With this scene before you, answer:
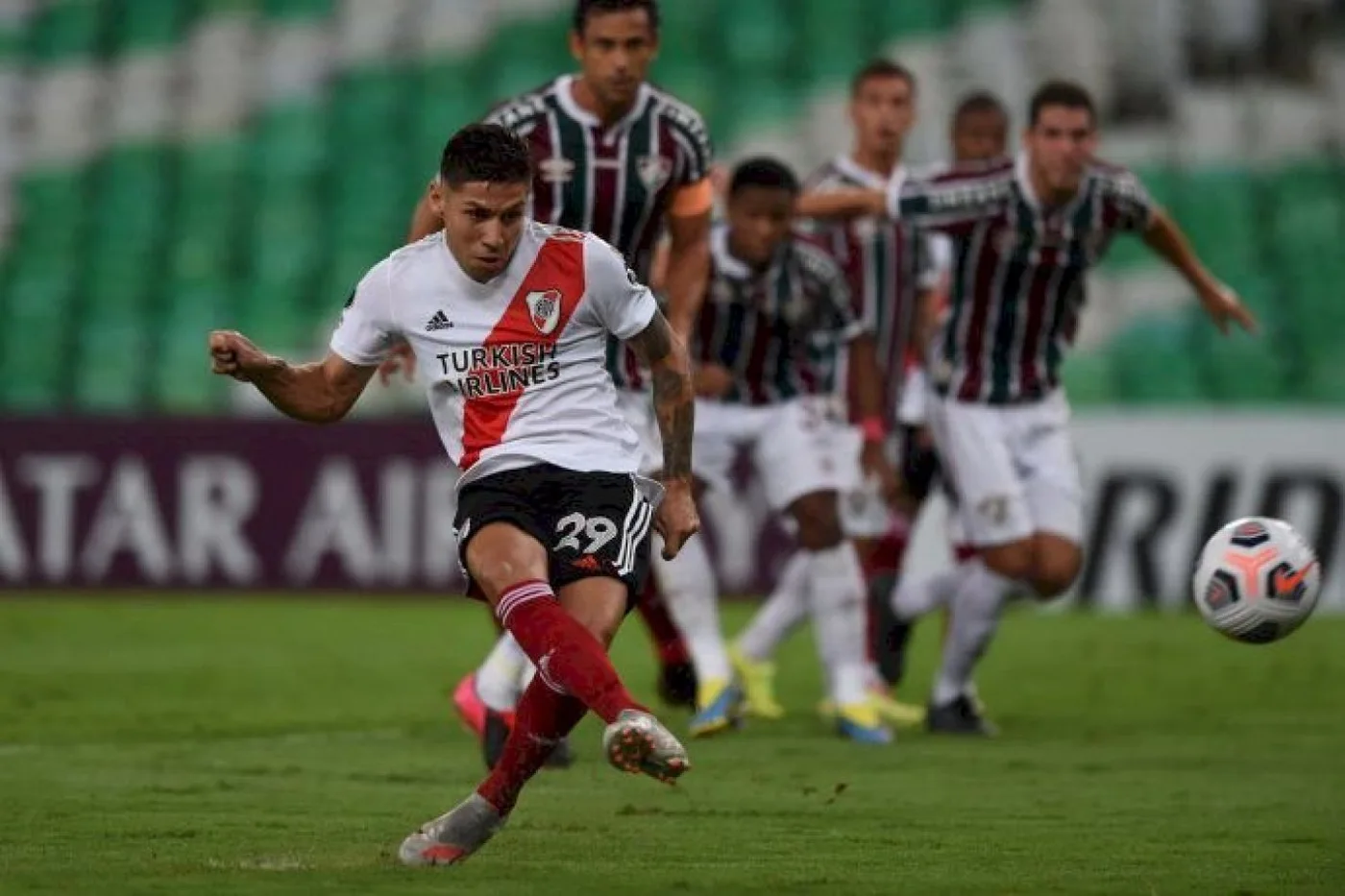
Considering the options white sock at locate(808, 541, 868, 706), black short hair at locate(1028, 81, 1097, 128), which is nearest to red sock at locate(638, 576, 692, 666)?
white sock at locate(808, 541, 868, 706)

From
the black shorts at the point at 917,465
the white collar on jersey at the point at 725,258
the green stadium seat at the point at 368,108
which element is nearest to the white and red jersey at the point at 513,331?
the white collar on jersey at the point at 725,258

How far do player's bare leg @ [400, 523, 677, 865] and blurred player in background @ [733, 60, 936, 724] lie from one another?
14.0ft

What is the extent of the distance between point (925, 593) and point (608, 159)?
9.80 ft

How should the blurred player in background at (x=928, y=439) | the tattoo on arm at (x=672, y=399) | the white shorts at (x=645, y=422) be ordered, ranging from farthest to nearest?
1. the blurred player in background at (x=928, y=439)
2. the white shorts at (x=645, y=422)
3. the tattoo on arm at (x=672, y=399)

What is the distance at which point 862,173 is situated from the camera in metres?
11.8

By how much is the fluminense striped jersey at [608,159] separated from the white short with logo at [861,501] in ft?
7.06

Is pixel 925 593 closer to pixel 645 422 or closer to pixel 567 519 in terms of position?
pixel 645 422

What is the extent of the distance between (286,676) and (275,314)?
21.4ft

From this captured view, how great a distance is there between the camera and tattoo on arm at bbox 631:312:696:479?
685cm

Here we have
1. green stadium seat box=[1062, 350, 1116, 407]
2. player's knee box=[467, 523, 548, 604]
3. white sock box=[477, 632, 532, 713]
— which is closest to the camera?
player's knee box=[467, 523, 548, 604]

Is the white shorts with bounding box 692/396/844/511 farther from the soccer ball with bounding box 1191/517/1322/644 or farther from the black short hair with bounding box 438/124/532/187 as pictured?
the black short hair with bounding box 438/124/532/187

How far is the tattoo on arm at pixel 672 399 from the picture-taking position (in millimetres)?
6852

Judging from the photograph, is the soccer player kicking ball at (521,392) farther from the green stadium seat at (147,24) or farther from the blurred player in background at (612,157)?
the green stadium seat at (147,24)

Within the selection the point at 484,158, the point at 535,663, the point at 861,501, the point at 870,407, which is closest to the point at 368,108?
the point at 861,501
